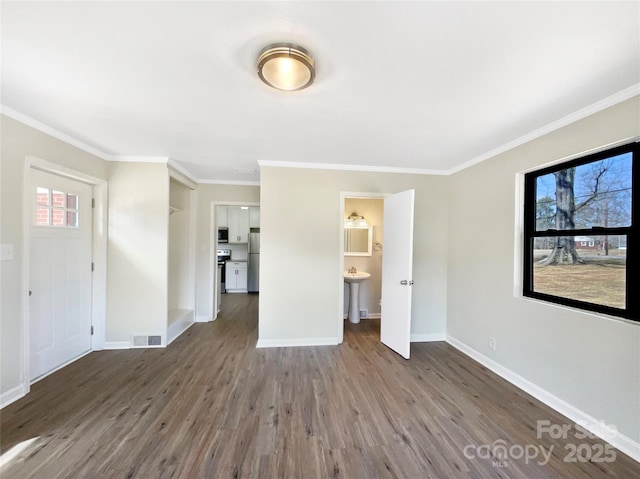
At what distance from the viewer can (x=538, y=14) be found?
113cm

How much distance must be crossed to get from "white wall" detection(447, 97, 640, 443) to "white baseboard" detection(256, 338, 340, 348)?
1701 mm

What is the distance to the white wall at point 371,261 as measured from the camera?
4.60 m

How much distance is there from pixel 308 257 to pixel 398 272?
3.89 ft

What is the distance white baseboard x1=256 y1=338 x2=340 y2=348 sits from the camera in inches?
130

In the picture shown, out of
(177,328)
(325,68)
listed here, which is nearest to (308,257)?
(177,328)

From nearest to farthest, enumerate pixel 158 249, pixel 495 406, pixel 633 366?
pixel 633 366 → pixel 495 406 → pixel 158 249

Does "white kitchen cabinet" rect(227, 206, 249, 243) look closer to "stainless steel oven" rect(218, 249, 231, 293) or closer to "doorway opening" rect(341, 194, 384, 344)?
"stainless steel oven" rect(218, 249, 231, 293)

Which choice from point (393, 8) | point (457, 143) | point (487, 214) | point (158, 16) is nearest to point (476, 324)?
point (487, 214)

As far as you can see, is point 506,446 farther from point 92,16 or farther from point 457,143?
point 92,16

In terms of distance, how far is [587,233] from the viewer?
79.4 inches

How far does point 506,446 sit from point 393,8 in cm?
271

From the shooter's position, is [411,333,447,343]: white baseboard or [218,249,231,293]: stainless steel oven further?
[218,249,231,293]: stainless steel oven

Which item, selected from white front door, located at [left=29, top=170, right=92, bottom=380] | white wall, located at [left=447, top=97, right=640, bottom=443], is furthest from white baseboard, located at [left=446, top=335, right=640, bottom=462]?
white front door, located at [left=29, top=170, right=92, bottom=380]

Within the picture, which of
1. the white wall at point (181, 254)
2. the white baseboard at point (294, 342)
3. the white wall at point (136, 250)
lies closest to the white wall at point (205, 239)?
the white wall at point (181, 254)
